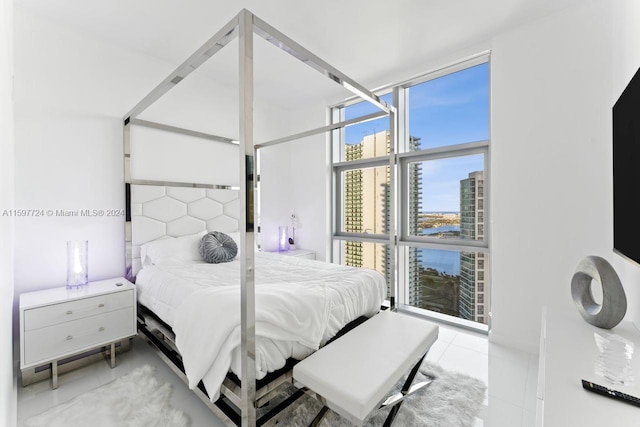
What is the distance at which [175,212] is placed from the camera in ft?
9.46

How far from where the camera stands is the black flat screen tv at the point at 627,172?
4.05ft

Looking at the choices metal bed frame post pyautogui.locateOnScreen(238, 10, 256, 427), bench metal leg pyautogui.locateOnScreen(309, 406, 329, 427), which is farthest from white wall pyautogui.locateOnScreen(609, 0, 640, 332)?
metal bed frame post pyautogui.locateOnScreen(238, 10, 256, 427)

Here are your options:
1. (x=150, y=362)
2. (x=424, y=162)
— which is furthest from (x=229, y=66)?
(x=150, y=362)

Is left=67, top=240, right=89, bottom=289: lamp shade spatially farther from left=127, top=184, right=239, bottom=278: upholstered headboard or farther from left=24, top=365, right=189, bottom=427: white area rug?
left=24, top=365, right=189, bottom=427: white area rug

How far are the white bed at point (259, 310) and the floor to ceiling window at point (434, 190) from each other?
0.68 meters

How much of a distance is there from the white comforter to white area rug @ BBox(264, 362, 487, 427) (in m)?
0.40

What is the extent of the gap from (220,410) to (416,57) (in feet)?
10.9

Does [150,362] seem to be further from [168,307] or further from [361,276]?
[361,276]

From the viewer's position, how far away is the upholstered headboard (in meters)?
2.61

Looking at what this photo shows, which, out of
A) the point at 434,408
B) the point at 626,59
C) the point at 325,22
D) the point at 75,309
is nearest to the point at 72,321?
the point at 75,309

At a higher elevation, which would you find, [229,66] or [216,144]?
[229,66]

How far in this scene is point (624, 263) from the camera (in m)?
1.78

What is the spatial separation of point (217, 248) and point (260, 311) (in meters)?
1.51

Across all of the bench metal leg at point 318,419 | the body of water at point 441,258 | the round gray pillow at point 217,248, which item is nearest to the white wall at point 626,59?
the body of water at point 441,258
